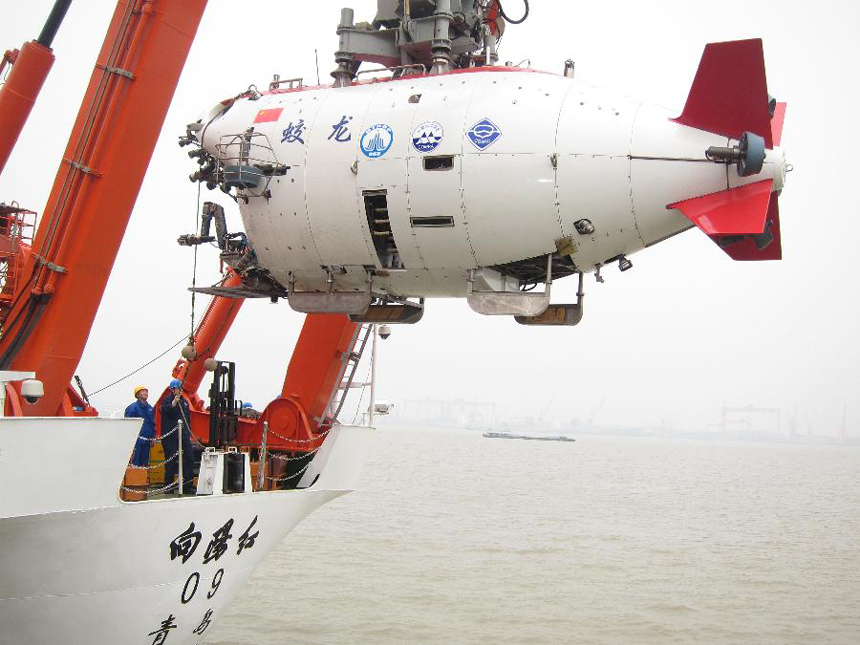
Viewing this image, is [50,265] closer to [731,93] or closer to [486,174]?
[486,174]

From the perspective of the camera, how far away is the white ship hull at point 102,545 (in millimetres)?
8125

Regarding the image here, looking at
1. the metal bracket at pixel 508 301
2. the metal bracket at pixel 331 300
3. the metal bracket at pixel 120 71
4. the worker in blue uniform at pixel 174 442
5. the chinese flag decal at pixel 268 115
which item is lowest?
the worker in blue uniform at pixel 174 442

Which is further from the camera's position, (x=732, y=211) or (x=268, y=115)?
(x=268, y=115)

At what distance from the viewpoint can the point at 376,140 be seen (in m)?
11.0

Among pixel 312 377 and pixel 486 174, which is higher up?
pixel 486 174

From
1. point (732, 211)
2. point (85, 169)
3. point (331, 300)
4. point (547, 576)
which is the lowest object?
point (547, 576)

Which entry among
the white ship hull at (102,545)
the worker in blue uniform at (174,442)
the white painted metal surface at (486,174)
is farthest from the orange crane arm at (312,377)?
the white painted metal surface at (486,174)

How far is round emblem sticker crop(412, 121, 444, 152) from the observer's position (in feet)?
34.9

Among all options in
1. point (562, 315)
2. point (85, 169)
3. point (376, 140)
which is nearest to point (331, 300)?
point (376, 140)

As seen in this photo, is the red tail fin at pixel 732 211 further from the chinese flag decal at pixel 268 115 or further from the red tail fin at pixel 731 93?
the chinese flag decal at pixel 268 115

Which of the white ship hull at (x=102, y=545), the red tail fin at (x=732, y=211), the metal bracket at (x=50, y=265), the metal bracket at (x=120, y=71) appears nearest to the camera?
the white ship hull at (x=102, y=545)

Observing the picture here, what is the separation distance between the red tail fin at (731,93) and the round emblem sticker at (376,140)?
345 cm

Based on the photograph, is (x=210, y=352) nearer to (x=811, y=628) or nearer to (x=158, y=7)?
(x=158, y=7)

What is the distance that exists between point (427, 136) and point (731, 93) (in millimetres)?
3430
